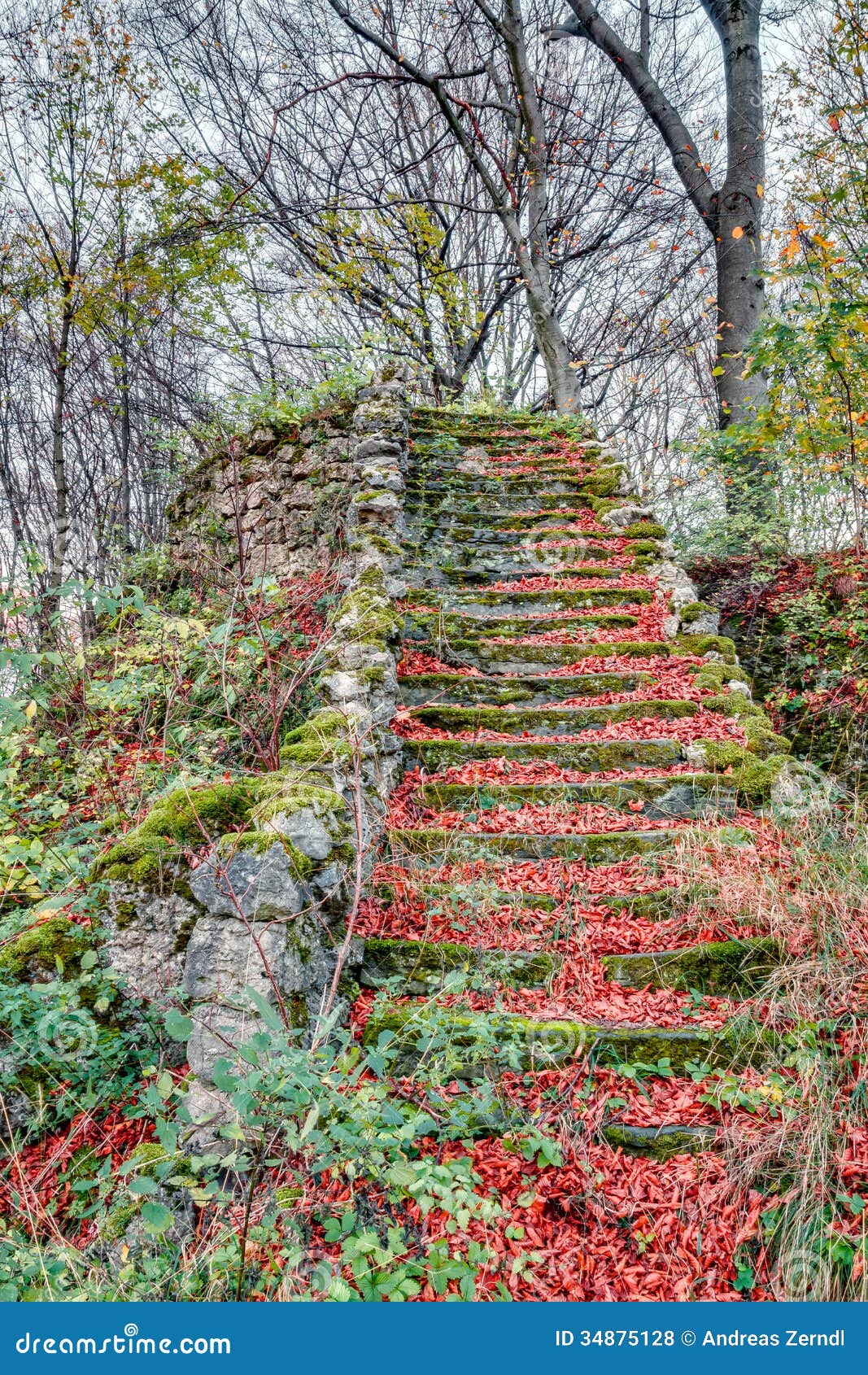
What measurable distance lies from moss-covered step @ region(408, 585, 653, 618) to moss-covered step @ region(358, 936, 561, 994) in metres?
3.27

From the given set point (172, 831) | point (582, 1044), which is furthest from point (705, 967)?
point (172, 831)

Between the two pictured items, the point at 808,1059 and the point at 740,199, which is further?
the point at 740,199

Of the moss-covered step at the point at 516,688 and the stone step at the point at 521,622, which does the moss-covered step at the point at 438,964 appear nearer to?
the moss-covered step at the point at 516,688

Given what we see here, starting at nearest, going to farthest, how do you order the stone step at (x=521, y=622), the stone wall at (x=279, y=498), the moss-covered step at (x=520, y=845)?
the moss-covered step at (x=520, y=845), the stone step at (x=521, y=622), the stone wall at (x=279, y=498)

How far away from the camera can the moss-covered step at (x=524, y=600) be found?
19.2 feet

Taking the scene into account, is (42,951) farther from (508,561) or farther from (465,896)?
(508,561)

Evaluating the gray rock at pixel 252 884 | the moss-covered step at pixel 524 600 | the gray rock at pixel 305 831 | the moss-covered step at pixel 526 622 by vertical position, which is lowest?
the gray rock at pixel 252 884

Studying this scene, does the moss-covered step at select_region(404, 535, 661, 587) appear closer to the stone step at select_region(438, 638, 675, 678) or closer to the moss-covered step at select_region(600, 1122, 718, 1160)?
→ the stone step at select_region(438, 638, 675, 678)

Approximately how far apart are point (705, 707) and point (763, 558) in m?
4.04

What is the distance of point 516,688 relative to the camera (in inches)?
195

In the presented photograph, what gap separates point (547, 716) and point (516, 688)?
→ 422 mm

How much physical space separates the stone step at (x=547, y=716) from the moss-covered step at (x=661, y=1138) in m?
2.56

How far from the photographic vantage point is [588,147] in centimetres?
1203

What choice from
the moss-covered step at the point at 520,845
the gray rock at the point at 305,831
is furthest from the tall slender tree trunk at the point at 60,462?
the gray rock at the point at 305,831
